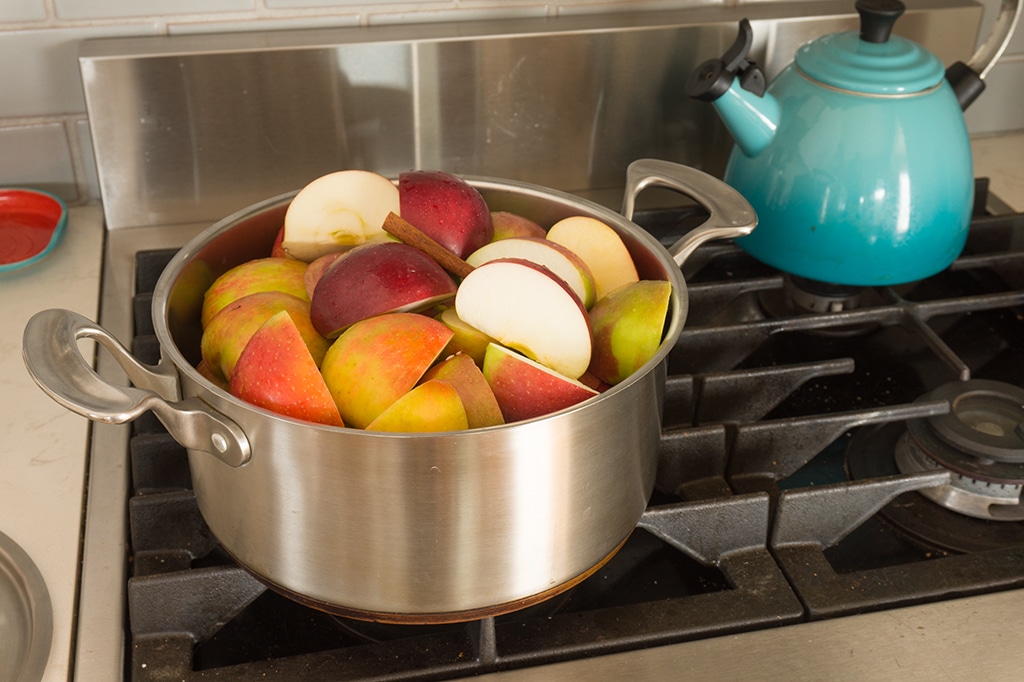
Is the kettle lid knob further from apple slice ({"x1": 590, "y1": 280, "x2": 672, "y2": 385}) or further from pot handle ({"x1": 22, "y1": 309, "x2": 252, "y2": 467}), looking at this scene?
pot handle ({"x1": 22, "y1": 309, "x2": 252, "y2": 467})

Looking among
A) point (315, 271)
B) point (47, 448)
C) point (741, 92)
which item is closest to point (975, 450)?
point (741, 92)

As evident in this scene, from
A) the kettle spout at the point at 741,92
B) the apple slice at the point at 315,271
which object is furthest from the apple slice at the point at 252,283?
the kettle spout at the point at 741,92

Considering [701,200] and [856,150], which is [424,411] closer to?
[701,200]

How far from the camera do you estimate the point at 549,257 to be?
599 millimetres

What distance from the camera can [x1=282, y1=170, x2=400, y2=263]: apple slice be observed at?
2.09 ft

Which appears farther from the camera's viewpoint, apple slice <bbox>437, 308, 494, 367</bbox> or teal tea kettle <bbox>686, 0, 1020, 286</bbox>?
teal tea kettle <bbox>686, 0, 1020, 286</bbox>

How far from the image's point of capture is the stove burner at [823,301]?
0.84m

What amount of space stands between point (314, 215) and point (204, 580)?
0.23m

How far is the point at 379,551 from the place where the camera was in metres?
0.49

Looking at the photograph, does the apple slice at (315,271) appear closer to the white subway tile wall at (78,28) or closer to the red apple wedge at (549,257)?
the red apple wedge at (549,257)

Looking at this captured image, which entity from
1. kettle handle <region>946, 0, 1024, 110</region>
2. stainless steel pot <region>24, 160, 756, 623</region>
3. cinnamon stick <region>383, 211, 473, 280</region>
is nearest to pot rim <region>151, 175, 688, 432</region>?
stainless steel pot <region>24, 160, 756, 623</region>

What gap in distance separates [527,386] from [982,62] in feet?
1.80

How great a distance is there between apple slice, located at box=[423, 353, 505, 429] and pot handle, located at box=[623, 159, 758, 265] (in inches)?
6.1

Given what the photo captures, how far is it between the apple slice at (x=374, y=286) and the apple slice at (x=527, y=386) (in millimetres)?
58
